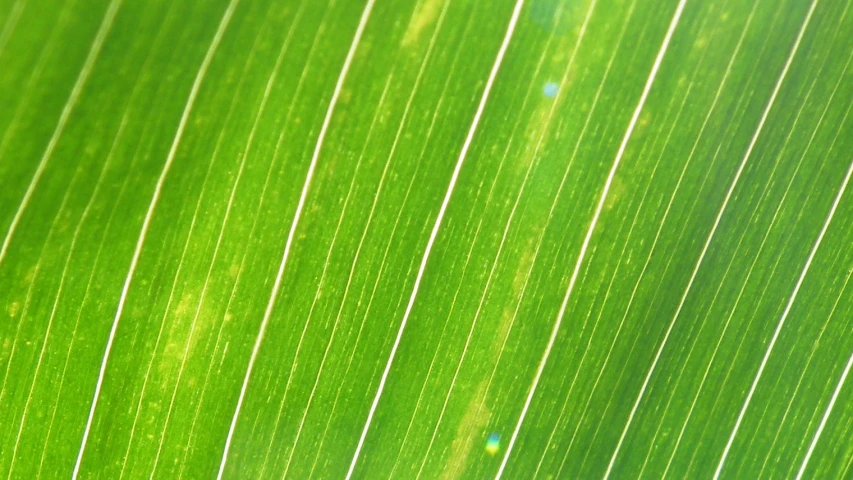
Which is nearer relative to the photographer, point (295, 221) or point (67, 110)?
point (67, 110)

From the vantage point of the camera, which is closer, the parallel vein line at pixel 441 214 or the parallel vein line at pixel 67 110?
the parallel vein line at pixel 67 110

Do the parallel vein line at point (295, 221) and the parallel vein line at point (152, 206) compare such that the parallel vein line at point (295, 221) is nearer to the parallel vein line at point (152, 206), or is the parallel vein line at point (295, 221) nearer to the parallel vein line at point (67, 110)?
the parallel vein line at point (152, 206)

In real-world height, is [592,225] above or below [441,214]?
above

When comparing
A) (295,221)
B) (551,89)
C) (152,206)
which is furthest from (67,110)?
(551,89)

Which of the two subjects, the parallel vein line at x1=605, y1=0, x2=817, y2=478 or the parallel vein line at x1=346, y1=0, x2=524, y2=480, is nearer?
the parallel vein line at x1=346, y1=0, x2=524, y2=480

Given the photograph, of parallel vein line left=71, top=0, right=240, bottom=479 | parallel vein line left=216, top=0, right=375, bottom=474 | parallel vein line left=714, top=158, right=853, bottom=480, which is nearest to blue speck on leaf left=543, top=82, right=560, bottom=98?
parallel vein line left=216, top=0, right=375, bottom=474

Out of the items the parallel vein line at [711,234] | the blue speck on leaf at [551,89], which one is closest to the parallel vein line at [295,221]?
the blue speck on leaf at [551,89]

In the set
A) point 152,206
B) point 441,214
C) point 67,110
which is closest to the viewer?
point 67,110

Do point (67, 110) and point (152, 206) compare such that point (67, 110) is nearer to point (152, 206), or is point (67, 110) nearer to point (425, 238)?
point (152, 206)

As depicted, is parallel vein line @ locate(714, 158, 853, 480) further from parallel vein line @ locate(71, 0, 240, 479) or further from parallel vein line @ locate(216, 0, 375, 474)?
parallel vein line @ locate(71, 0, 240, 479)
